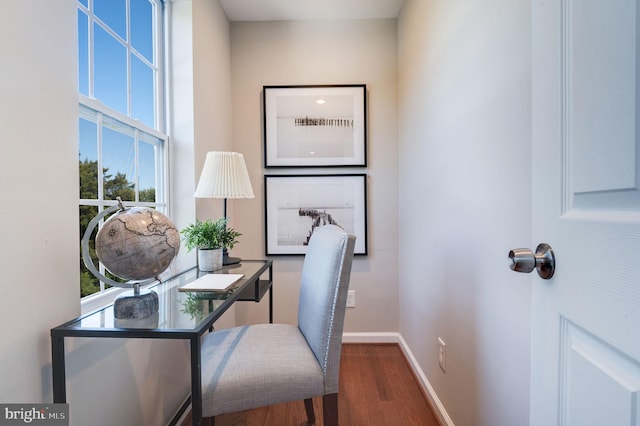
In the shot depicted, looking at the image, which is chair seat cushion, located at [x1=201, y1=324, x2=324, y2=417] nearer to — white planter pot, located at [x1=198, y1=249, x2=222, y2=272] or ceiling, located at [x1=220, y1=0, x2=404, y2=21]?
white planter pot, located at [x1=198, y1=249, x2=222, y2=272]

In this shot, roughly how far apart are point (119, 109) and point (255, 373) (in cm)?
118

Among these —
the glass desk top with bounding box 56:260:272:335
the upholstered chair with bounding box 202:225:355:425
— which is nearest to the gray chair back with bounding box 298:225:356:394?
the upholstered chair with bounding box 202:225:355:425

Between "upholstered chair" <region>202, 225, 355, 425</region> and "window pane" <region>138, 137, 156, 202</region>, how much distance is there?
75 cm

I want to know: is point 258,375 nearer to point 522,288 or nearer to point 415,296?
point 522,288

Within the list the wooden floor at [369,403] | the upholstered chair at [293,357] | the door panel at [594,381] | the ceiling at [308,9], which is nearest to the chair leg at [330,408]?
the upholstered chair at [293,357]

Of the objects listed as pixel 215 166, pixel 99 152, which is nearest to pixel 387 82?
pixel 215 166

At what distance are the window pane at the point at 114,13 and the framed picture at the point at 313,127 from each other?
1.01m

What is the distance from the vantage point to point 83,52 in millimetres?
1020

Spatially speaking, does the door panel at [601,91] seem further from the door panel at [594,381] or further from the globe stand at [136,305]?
the globe stand at [136,305]

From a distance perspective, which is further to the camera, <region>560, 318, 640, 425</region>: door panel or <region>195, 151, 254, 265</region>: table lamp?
<region>195, 151, 254, 265</region>: table lamp

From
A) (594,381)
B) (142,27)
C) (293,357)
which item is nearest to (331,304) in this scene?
(293,357)

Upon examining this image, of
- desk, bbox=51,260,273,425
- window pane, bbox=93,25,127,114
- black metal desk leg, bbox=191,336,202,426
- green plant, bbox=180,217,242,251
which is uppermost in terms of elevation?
window pane, bbox=93,25,127,114

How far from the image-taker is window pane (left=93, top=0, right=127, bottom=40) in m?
1.09

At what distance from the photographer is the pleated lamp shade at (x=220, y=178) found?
145 cm
